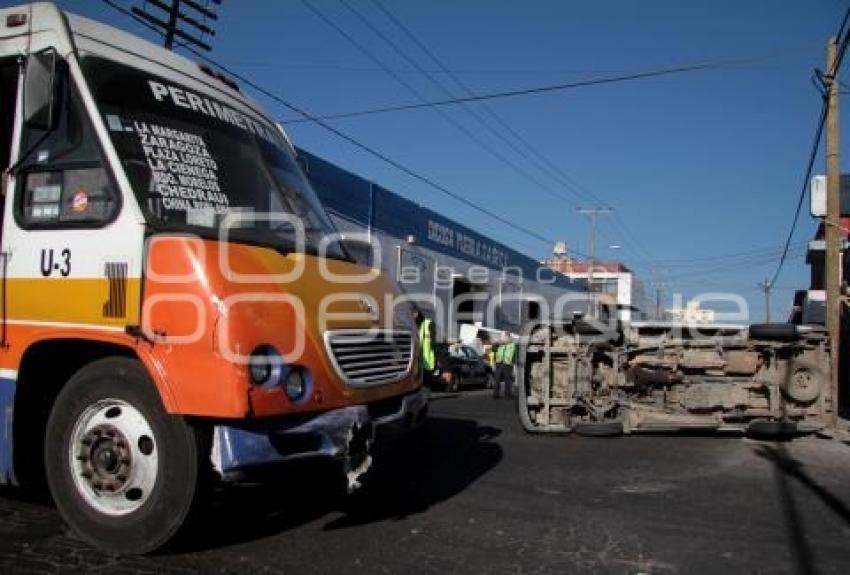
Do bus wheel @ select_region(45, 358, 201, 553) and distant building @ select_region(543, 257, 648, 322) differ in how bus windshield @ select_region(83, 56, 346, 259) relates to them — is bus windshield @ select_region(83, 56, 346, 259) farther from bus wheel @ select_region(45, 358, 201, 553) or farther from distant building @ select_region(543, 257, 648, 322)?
distant building @ select_region(543, 257, 648, 322)

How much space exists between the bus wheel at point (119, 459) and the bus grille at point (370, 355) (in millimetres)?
1022

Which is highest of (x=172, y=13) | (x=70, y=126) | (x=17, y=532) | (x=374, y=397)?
(x=172, y=13)

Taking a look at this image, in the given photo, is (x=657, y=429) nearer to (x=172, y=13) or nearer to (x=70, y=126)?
(x=70, y=126)

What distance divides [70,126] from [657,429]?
8514 mm

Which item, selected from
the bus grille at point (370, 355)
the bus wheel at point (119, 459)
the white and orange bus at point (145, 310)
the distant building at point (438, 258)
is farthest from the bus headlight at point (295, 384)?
the distant building at point (438, 258)

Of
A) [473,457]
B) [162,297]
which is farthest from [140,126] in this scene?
[473,457]

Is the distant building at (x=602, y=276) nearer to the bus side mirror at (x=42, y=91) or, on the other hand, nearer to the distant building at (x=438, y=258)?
the distant building at (x=438, y=258)

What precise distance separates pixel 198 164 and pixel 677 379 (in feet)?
25.6

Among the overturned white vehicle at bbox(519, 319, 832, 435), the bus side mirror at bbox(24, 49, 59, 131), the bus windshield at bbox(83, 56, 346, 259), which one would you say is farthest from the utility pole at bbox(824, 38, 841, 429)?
the bus side mirror at bbox(24, 49, 59, 131)

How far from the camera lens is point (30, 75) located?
220 inches

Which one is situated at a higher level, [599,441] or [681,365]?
[681,365]

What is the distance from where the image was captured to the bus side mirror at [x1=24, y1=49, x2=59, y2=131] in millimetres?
5492

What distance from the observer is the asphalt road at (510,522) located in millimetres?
5395

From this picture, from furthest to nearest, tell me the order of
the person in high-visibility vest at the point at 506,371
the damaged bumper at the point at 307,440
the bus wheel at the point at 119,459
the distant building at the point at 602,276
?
the distant building at the point at 602,276 → the person in high-visibility vest at the point at 506,371 → the bus wheel at the point at 119,459 → the damaged bumper at the point at 307,440
